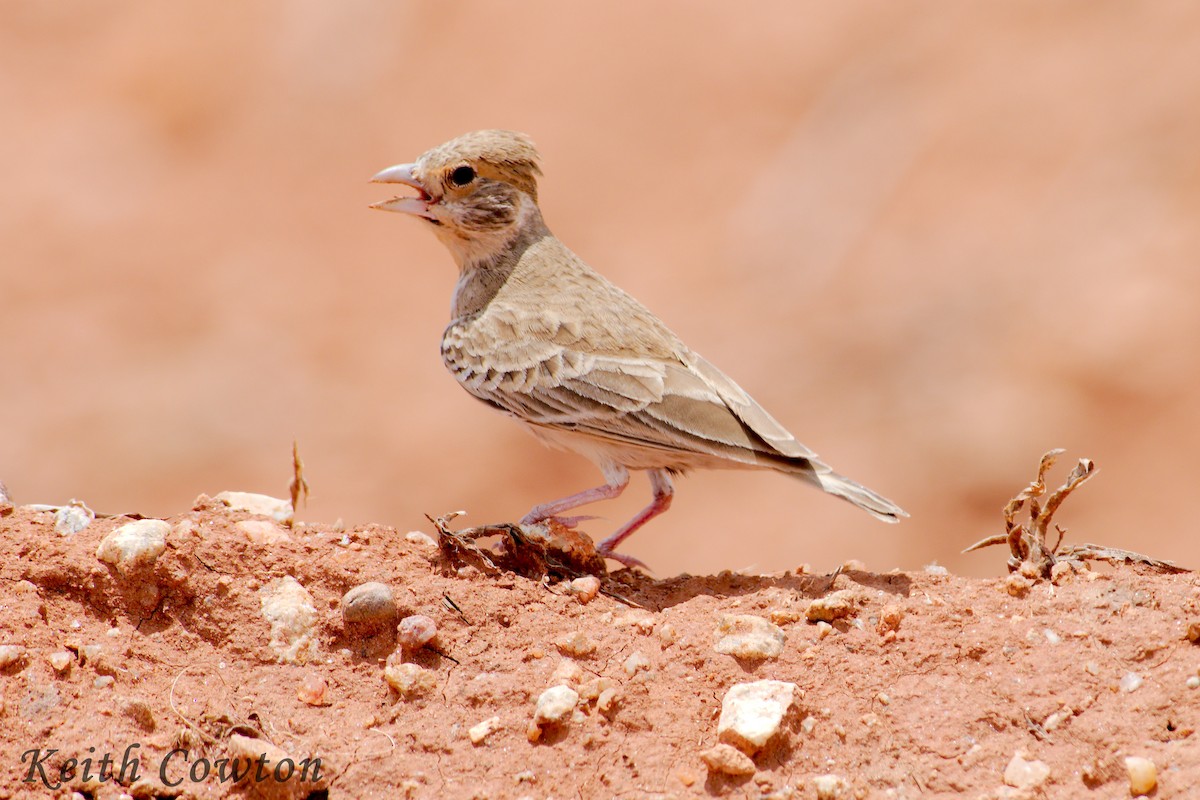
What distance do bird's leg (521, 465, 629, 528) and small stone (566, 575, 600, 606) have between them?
0.62 m

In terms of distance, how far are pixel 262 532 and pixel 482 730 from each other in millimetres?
1268

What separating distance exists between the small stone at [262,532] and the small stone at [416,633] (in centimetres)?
67

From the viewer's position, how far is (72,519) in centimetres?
417

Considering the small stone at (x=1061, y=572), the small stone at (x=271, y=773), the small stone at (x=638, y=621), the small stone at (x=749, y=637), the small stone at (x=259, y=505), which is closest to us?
the small stone at (x=271, y=773)

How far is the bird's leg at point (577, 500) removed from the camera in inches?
199

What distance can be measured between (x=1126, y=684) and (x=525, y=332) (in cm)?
319

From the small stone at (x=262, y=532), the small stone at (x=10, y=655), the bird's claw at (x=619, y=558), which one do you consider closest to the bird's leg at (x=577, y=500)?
the bird's claw at (x=619, y=558)

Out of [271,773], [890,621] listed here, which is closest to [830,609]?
[890,621]

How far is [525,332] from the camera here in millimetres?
5805

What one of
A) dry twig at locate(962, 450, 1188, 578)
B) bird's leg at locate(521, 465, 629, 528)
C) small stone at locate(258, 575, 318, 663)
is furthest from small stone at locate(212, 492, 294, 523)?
dry twig at locate(962, 450, 1188, 578)

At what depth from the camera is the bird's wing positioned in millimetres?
5074

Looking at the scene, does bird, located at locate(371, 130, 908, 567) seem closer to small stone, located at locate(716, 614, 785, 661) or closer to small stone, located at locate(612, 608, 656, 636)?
small stone, located at locate(612, 608, 656, 636)

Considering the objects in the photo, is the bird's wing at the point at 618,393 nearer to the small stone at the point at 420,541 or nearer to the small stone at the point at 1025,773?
the small stone at the point at 420,541

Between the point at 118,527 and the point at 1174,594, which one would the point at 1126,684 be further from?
the point at 118,527
